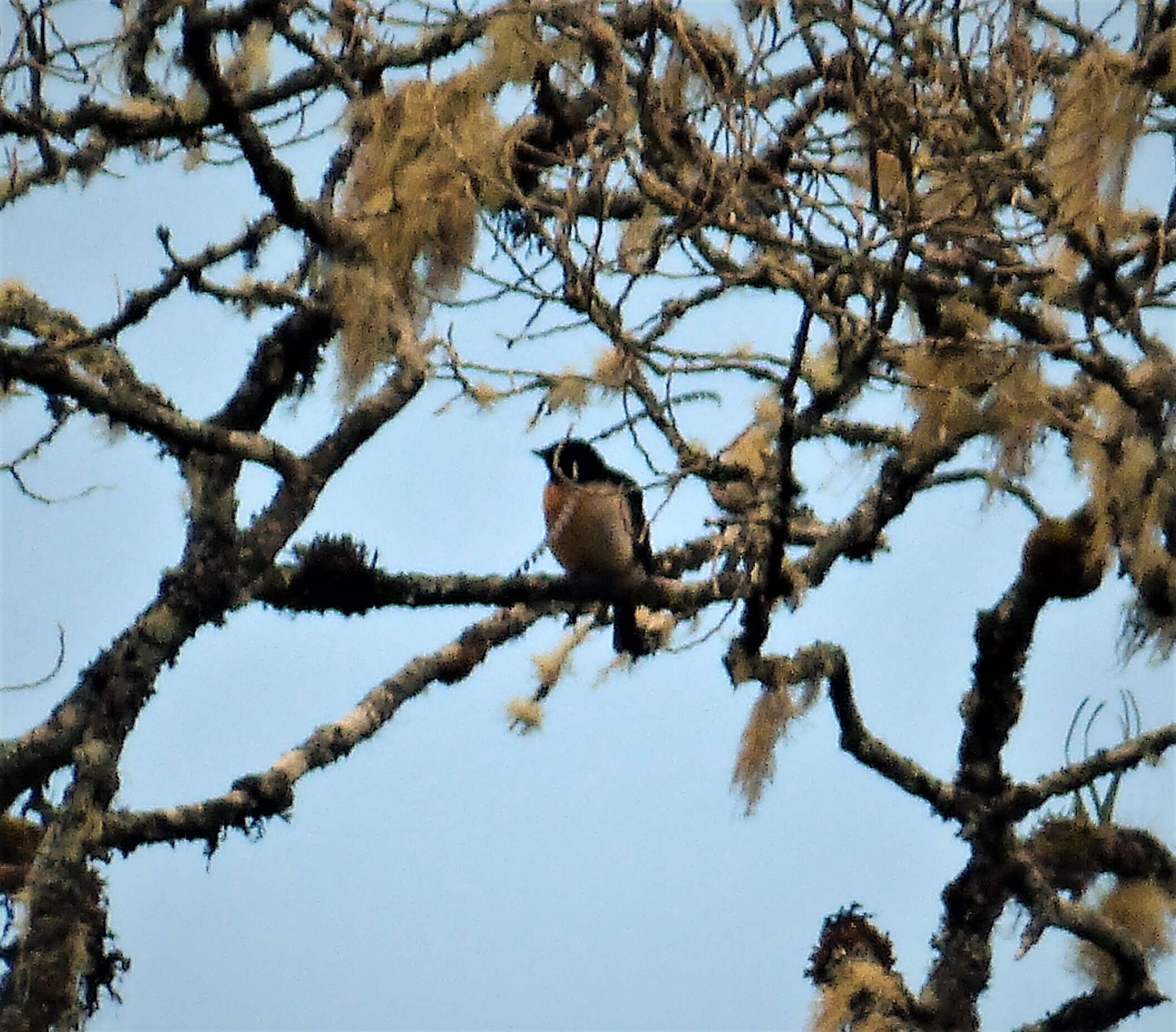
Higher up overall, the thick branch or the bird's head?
the bird's head

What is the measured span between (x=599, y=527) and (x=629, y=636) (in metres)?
0.46

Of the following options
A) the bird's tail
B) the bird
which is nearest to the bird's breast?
the bird

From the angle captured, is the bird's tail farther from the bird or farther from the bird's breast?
the bird's breast

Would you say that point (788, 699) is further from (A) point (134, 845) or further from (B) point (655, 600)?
(A) point (134, 845)

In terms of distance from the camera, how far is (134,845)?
4.14 metres

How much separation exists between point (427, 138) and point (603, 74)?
0.47m

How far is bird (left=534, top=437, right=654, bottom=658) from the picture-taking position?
5.12m

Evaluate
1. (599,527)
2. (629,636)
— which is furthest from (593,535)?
(629,636)

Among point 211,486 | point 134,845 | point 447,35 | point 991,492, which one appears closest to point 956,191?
point 991,492

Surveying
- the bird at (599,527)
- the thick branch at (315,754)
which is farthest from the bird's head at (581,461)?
the thick branch at (315,754)

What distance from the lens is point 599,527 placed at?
17.7 feet

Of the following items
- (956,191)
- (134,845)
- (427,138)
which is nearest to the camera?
(956,191)

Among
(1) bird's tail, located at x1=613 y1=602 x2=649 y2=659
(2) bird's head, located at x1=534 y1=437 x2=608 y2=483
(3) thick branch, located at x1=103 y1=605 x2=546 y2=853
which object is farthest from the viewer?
(2) bird's head, located at x1=534 y1=437 x2=608 y2=483

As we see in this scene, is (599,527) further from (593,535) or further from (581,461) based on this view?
(581,461)
